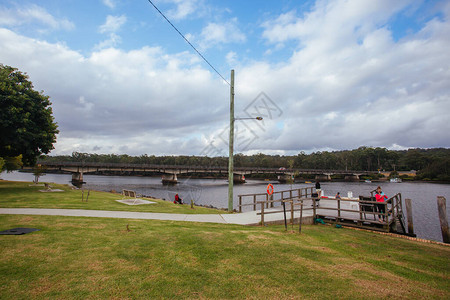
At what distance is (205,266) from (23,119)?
1016 inches

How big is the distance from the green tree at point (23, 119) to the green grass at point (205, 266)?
63.0 ft

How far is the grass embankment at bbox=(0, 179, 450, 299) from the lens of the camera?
14.6 feet

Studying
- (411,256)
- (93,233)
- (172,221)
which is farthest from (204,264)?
(411,256)

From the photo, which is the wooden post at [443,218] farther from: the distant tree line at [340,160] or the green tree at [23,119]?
the distant tree line at [340,160]

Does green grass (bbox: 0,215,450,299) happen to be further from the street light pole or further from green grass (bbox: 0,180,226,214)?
the street light pole

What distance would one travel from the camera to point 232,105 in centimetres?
1567

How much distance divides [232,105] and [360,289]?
41.1 ft

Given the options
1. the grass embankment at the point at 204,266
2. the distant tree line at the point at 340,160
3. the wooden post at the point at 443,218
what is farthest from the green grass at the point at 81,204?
the distant tree line at the point at 340,160

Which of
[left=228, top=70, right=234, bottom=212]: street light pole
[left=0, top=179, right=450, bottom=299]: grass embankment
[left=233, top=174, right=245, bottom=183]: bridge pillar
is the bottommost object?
[left=233, top=174, right=245, bottom=183]: bridge pillar

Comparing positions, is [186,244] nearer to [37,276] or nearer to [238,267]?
[238,267]

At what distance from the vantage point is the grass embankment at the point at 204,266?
14.6ft

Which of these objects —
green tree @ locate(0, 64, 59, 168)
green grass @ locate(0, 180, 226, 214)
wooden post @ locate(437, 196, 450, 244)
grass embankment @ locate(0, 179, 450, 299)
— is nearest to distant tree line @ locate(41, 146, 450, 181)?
green tree @ locate(0, 64, 59, 168)

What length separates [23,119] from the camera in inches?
890

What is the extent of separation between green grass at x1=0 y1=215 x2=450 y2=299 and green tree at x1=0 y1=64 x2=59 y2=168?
19.2 metres
